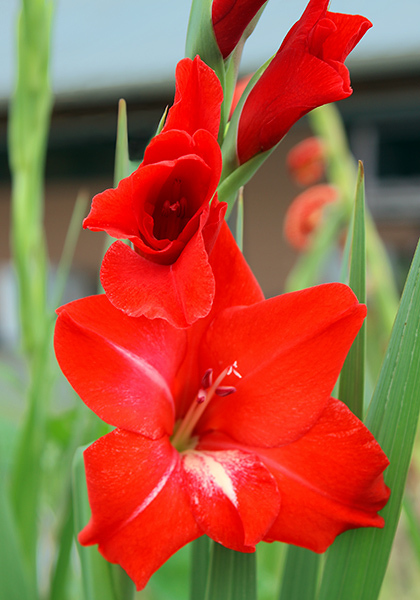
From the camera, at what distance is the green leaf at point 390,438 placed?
0.28m

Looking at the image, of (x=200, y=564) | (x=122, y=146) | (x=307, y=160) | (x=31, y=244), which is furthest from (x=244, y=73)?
(x=200, y=564)

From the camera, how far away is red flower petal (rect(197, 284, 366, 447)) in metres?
0.25

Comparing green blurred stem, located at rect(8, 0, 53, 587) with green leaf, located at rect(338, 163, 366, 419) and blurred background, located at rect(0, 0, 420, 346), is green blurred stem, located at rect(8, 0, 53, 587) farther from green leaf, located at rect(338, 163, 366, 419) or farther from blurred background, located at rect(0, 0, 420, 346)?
blurred background, located at rect(0, 0, 420, 346)

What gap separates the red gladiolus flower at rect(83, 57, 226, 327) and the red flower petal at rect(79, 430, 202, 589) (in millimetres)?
59

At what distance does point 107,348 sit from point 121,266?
1.5 inches

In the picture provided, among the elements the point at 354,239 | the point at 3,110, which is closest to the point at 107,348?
the point at 354,239

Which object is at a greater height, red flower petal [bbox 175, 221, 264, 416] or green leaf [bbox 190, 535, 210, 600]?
red flower petal [bbox 175, 221, 264, 416]

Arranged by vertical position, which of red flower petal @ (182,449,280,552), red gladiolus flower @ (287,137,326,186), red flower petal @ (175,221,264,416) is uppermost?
red gladiolus flower @ (287,137,326,186)

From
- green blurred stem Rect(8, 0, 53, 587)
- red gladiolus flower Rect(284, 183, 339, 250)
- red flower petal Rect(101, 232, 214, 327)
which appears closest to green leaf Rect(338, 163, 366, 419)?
red flower petal Rect(101, 232, 214, 327)

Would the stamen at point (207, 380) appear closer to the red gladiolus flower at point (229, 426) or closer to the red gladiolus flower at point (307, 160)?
the red gladiolus flower at point (229, 426)

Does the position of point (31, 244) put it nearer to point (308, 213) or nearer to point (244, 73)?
point (308, 213)

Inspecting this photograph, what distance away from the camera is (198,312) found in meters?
0.21

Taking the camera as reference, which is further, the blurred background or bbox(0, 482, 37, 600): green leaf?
the blurred background

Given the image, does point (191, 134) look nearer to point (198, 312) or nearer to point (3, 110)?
point (198, 312)
